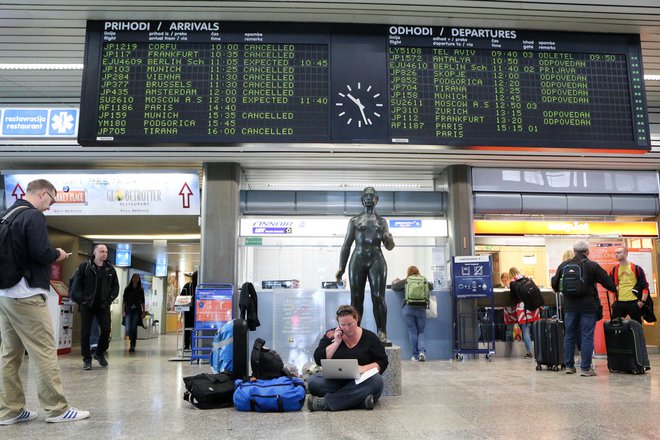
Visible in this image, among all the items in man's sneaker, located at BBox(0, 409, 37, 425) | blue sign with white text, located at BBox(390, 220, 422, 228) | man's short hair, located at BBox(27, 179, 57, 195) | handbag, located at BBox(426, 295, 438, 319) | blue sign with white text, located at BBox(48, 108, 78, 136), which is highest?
blue sign with white text, located at BBox(48, 108, 78, 136)

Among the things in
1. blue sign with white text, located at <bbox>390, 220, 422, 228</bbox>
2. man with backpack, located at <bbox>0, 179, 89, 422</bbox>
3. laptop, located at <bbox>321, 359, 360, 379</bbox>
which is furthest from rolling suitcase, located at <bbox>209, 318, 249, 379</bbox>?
blue sign with white text, located at <bbox>390, 220, 422, 228</bbox>

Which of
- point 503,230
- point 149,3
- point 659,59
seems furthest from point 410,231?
point 149,3

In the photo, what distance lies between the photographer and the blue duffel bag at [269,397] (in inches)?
180

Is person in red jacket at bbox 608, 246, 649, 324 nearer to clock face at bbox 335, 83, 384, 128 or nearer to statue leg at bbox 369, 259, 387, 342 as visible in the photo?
statue leg at bbox 369, 259, 387, 342

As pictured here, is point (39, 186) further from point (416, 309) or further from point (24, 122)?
point (416, 309)

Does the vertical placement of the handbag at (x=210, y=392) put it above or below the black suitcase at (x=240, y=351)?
below

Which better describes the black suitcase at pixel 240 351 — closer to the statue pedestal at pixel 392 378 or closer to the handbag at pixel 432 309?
the statue pedestal at pixel 392 378

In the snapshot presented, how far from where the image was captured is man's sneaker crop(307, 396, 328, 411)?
4570 millimetres

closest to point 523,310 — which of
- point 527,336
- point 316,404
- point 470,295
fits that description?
point 527,336

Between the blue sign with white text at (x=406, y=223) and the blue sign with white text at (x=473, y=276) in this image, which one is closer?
the blue sign with white text at (x=473, y=276)

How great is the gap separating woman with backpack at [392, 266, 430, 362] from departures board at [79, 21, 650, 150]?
4797 millimetres

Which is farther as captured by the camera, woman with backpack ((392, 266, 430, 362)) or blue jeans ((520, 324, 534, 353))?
blue jeans ((520, 324, 534, 353))

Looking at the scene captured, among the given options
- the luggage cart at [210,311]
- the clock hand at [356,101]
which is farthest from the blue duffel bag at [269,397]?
the luggage cart at [210,311]

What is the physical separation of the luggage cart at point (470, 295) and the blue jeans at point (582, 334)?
2633 mm
